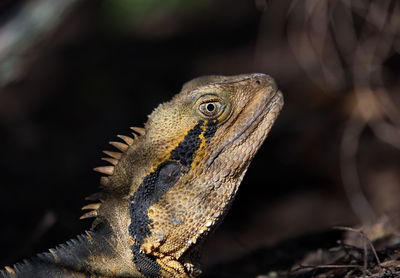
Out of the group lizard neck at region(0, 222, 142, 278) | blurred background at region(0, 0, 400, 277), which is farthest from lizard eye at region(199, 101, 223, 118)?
blurred background at region(0, 0, 400, 277)

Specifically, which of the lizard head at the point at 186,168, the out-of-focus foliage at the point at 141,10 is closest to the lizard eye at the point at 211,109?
the lizard head at the point at 186,168

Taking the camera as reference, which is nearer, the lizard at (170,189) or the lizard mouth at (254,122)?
the lizard at (170,189)

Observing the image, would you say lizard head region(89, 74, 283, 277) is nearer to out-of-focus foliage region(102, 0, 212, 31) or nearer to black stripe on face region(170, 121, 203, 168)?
black stripe on face region(170, 121, 203, 168)

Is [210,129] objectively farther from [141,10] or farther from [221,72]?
[141,10]

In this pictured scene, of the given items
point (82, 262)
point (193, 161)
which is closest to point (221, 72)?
point (193, 161)

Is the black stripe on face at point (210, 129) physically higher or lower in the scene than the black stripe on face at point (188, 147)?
higher

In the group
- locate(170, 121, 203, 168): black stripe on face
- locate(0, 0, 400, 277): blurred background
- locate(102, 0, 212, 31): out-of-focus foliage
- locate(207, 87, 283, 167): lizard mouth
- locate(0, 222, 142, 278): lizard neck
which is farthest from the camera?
locate(102, 0, 212, 31): out-of-focus foliage

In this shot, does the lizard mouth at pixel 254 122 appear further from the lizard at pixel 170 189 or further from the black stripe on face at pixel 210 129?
the black stripe on face at pixel 210 129
